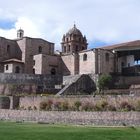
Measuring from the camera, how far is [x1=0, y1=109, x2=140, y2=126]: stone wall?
40125 millimetres

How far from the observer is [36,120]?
4612cm

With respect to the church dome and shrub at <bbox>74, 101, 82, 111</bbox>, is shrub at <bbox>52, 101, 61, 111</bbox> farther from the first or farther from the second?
the church dome

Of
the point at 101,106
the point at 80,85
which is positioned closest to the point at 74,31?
the point at 80,85

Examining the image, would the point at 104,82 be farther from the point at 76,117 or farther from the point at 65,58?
the point at 76,117

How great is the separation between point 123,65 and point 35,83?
13333mm

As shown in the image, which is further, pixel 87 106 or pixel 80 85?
pixel 80 85

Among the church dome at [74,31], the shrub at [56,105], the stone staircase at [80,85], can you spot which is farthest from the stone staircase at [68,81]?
the church dome at [74,31]

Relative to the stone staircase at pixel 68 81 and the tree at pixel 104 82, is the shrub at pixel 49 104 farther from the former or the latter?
the tree at pixel 104 82

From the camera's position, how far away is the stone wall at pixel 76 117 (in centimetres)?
4012

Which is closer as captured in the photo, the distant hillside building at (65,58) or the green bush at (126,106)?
the green bush at (126,106)

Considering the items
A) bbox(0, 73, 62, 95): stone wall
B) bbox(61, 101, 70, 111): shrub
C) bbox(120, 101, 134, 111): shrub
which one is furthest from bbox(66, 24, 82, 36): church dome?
bbox(120, 101, 134, 111): shrub

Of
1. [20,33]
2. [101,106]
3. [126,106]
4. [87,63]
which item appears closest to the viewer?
[126,106]

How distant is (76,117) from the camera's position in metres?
43.4

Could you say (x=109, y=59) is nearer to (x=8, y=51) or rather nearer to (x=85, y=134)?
(x=8, y=51)
